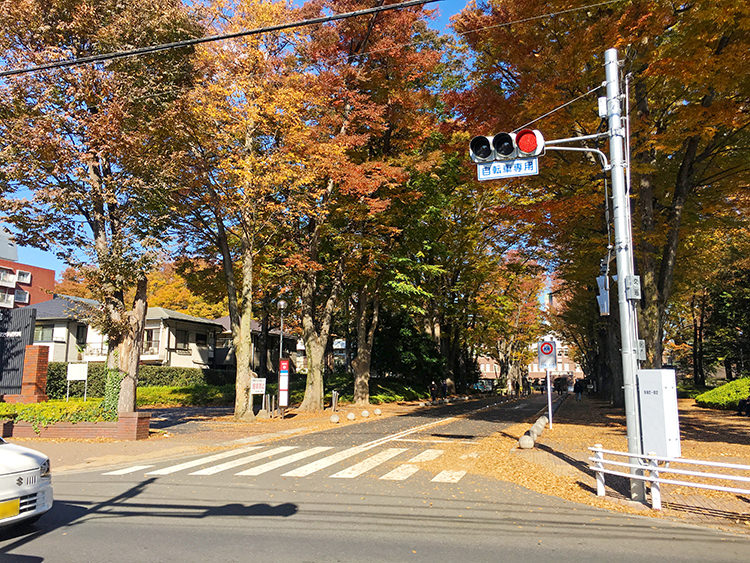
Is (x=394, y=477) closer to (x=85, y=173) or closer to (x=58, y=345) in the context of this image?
(x=85, y=173)

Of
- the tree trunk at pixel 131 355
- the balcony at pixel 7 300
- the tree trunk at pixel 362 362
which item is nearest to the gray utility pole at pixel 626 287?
the tree trunk at pixel 131 355

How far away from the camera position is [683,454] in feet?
38.5

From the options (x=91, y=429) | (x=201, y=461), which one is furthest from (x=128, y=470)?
(x=91, y=429)

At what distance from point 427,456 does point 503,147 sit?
7446 millimetres

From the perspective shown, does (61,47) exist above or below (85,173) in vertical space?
above

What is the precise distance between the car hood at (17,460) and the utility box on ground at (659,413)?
8218 mm

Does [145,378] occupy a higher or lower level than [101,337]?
lower

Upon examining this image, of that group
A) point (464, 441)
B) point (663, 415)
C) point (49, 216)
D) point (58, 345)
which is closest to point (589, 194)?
point (464, 441)

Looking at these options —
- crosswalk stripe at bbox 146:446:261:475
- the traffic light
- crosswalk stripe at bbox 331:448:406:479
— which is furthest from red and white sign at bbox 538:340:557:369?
the traffic light

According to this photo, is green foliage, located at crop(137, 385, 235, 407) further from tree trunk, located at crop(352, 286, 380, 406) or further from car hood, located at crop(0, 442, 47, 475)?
car hood, located at crop(0, 442, 47, 475)

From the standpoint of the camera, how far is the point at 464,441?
1495 centimetres

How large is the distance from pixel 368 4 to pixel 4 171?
16199 mm

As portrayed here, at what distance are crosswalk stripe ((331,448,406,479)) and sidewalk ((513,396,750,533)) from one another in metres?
3.02

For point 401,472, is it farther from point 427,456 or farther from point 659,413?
point 659,413
